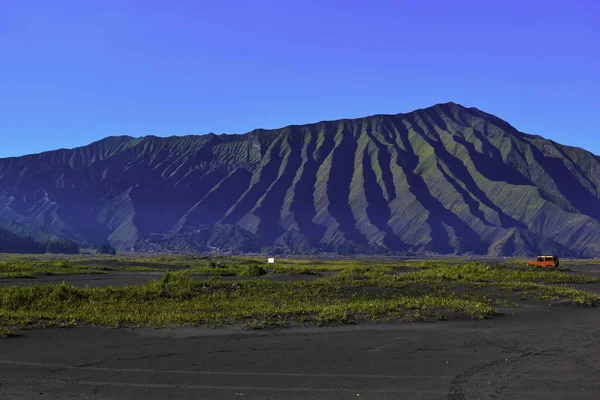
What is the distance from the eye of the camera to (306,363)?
61.3 ft

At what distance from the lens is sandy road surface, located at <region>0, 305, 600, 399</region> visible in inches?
611

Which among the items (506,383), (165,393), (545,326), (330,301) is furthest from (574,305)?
(165,393)

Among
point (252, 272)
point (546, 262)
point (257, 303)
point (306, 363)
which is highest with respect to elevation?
point (252, 272)

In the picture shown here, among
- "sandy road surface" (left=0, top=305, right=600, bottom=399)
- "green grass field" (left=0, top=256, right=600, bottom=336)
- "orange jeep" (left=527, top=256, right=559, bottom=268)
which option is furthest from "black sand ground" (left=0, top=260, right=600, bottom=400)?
"orange jeep" (left=527, top=256, right=559, bottom=268)

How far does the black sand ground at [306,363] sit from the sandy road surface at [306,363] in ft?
0.10

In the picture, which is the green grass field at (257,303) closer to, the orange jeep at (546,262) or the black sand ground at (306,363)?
the black sand ground at (306,363)

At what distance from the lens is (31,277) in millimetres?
57906

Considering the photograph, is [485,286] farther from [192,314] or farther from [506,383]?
[506,383]

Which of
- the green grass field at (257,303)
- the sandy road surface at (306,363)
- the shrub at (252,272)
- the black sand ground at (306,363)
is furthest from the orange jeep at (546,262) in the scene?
the sandy road surface at (306,363)

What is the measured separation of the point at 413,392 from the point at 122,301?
21.5 m

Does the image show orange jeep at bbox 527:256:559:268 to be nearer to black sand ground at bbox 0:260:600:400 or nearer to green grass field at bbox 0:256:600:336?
green grass field at bbox 0:256:600:336

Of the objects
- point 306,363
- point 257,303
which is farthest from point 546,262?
point 306,363

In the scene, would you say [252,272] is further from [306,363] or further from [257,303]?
[306,363]

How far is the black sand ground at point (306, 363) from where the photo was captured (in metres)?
15.5
